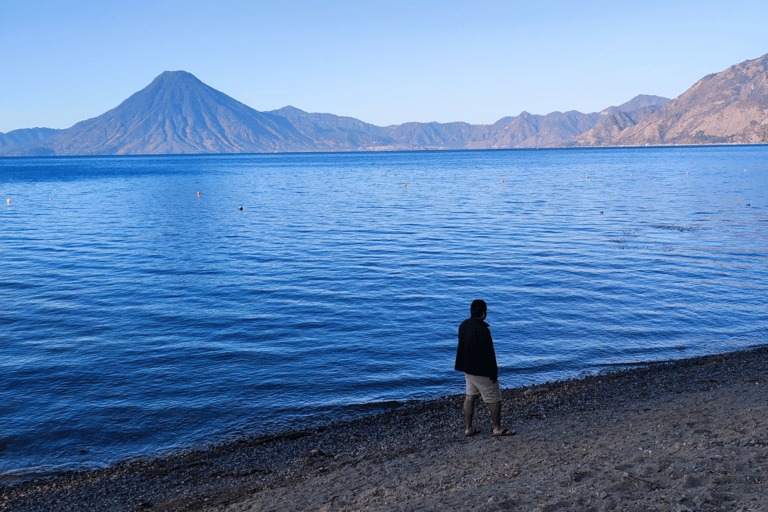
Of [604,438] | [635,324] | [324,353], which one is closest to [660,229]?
[635,324]

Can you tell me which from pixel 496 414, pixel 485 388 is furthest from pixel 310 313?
pixel 485 388

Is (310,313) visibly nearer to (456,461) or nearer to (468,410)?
(468,410)

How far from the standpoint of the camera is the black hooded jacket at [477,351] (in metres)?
11.0

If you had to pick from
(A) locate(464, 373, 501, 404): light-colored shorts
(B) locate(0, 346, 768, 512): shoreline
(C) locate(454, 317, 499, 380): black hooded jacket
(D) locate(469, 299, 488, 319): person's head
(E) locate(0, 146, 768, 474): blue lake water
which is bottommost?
(E) locate(0, 146, 768, 474): blue lake water

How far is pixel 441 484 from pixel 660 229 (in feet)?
128

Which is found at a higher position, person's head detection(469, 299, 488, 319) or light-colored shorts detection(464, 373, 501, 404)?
person's head detection(469, 299, 488, 319)

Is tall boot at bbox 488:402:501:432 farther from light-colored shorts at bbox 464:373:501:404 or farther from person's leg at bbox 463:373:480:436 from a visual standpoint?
person's leg at bbox 463:373:480:436

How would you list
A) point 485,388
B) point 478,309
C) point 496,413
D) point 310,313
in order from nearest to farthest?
point 478,309, point 485,388, point 496,413, point 310,313

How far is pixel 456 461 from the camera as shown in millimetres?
10516

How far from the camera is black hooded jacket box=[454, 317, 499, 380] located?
36.0 feet

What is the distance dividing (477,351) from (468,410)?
4.91 feet

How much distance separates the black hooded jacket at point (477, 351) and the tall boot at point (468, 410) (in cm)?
74

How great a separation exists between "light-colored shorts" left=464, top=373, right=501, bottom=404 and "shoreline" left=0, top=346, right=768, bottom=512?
819mm

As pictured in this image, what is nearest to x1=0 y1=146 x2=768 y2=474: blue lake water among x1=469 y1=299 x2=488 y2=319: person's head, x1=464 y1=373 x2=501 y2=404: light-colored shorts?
x1=464 y1=373 x2=501 y2=404: light-colored shorts
